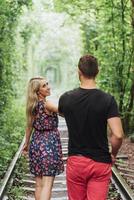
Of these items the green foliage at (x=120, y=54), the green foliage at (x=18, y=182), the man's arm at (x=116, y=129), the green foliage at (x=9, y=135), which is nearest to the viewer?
the man's arm at (x=116, y=129)

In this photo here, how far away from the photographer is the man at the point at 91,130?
4.88 m

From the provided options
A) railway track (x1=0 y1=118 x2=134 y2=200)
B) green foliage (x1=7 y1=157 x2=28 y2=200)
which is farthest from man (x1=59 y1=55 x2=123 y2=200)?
green foliage (x1=7 y1=157 x2=28 y2=200)

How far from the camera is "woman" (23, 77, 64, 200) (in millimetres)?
6605

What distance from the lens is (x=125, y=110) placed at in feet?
58.0

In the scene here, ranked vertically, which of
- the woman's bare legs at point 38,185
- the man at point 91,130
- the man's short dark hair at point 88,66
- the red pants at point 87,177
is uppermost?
the man's short dark hair at point 88,66

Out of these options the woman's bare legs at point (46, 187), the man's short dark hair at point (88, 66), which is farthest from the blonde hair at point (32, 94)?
the man's short dark hair at point (88, 66)

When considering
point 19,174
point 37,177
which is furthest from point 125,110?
point 37,177

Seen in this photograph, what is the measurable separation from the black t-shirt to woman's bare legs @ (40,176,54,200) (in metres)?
1.71

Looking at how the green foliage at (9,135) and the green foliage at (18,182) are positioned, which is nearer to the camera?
the green foliage at (18,182)

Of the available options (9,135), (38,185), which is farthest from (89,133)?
(9,135)

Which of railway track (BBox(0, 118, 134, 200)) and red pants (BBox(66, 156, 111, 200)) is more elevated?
red pants (BBox(66, 156, 111, 200))

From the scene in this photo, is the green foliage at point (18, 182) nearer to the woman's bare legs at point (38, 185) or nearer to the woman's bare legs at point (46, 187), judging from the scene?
the woman's bare legs at point (38, 185)

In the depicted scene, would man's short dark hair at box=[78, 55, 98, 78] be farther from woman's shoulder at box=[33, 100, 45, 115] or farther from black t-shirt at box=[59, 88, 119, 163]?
woman's shoulder at box=[33, 100, 45, 115]

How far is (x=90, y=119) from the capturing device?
491cm
